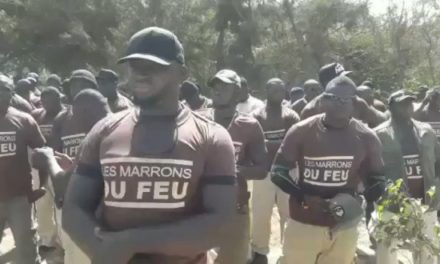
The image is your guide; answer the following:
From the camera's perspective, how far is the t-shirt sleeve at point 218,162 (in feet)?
8.94

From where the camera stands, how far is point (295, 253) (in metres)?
5.27

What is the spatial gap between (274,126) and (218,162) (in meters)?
Answer: 5.24

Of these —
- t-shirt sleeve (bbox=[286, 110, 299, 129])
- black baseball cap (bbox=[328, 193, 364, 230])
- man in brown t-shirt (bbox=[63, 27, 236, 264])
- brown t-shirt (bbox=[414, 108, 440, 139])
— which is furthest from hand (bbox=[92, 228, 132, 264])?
brown t-shirt (bbox=[414, 108, 440, 139])

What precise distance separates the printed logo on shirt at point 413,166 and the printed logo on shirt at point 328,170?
152 cm

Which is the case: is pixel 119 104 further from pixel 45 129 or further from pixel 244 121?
pixel 45 129

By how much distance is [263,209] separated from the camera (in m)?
7.80

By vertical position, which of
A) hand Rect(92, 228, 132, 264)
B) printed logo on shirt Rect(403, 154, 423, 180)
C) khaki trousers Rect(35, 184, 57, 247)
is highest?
printed logo on shirt Rect(403, 154, 423, 180)

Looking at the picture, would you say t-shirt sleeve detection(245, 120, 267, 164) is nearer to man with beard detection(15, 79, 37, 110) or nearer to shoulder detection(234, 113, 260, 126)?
shoulder detection(234, 113, 260, 126)

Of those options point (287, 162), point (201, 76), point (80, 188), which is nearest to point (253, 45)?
point (201, 76)

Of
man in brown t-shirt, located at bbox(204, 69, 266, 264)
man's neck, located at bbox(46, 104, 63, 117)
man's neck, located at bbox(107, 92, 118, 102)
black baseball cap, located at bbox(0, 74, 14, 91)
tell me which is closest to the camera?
man in brown t-shirt, located at bbox(204, 69, 266, 264)

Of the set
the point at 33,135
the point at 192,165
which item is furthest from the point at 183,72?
the point at 33,135

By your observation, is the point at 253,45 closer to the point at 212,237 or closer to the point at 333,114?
the point at 333,114

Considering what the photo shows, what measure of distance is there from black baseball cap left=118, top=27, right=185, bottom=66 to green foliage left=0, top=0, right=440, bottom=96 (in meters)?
25.8

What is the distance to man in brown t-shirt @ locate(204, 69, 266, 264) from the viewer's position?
19.2ft
